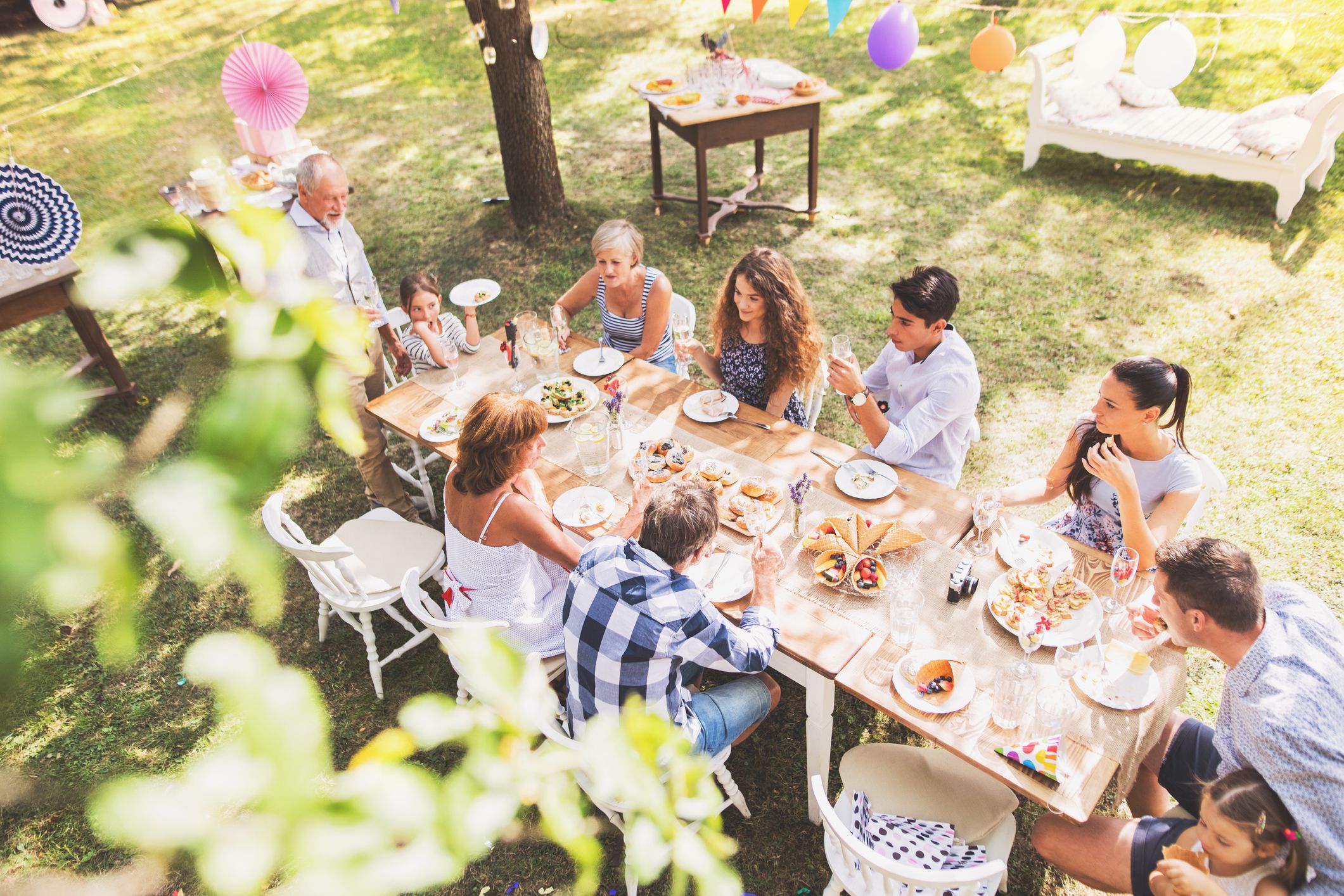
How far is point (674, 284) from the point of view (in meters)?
6.00

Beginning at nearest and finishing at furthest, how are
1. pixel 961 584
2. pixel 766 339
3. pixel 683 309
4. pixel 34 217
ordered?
pixel 34 217
pixel 961 584
pixel 766 339
pixel 683 309

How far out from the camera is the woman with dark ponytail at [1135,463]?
2.72 meters

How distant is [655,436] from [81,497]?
306 cm

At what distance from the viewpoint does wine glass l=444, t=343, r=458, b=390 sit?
383 centimetres

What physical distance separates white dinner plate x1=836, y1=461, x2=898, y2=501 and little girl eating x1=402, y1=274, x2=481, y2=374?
1.86 m

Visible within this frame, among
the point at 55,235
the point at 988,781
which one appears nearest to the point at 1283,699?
the point at 988,781

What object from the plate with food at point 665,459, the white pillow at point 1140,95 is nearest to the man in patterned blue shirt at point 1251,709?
the plate with food at point 665,459

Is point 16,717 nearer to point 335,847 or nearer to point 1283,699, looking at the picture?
point 335,847

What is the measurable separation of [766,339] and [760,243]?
286 centimetres

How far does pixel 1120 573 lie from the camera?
8.11 feet

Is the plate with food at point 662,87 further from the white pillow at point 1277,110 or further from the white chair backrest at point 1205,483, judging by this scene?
Answer: the white chair backrest at point 1205,483

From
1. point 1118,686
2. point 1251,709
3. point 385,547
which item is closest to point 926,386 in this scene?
point 1118,686

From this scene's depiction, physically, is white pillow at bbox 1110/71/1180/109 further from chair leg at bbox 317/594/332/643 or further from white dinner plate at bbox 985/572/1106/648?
chair leg at bbox 317/594/332/643

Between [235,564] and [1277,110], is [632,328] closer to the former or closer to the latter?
[235,564]
